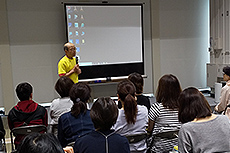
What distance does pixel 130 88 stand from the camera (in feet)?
8.29

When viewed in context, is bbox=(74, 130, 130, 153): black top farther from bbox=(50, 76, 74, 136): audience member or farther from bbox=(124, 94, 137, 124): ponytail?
bbox=(50, 76, 74, 136): audience member

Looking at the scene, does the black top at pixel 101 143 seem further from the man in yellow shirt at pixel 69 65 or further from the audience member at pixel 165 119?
the man in yellow shirt at pixel 69 65

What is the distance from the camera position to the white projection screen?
5219 mm

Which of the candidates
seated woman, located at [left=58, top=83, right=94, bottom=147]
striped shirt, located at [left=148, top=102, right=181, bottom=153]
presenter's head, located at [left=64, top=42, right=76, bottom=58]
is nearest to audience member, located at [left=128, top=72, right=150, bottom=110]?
striped shirt, located at [left=148, top=102, right=181, bottom=153]

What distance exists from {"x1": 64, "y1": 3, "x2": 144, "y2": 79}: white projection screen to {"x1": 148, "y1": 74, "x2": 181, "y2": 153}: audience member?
119 inches

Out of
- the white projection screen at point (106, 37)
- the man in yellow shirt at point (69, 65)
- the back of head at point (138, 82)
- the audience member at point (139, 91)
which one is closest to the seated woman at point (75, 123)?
the audience member at point (139, 91)

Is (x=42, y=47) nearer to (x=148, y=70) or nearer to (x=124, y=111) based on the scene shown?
(x=148, y=70)

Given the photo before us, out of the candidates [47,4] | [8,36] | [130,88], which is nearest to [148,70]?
[47,4]

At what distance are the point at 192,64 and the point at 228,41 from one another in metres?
1.05

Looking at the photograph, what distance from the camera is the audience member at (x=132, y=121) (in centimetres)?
237

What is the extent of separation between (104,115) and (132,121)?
68cm

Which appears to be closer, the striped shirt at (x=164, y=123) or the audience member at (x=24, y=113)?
the striped shirt at (x=164, y=123)

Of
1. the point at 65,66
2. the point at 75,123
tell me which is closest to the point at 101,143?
the point at 75,123

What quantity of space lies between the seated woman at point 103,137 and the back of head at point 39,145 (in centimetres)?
74
